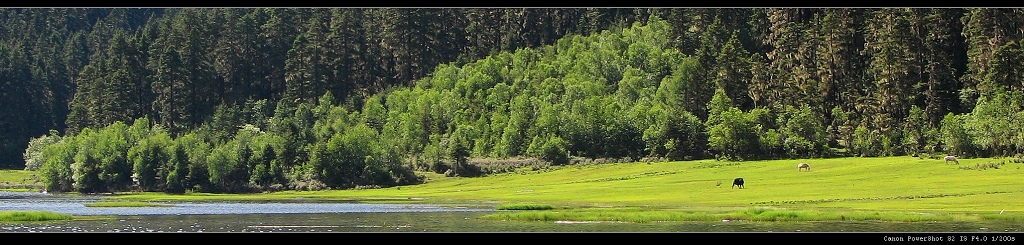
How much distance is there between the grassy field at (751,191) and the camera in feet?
252

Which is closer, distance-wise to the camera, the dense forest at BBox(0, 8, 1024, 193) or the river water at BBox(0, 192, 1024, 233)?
the river water at BBox(0, 192, 1024, 233)

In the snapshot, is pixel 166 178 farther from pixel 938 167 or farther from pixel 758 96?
pixel 938 167

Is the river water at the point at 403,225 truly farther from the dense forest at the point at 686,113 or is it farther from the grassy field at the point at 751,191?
the dense forest at the point at 686,113

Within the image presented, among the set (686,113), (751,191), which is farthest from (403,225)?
(686,113)

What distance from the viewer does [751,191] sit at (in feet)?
340

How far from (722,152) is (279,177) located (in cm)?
5225

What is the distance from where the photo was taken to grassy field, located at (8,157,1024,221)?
76812 millimetres

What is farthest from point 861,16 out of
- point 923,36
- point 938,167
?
point 938,167

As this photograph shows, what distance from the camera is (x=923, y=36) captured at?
6152 inches

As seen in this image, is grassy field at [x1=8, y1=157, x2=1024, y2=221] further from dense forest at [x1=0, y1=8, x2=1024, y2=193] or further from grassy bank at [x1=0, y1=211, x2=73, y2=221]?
grassy bank at [x1=0, y1=211, x2=73, y2=221]

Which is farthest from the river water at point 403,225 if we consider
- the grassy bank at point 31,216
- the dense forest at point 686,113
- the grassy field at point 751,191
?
the dense forest at point 686,113

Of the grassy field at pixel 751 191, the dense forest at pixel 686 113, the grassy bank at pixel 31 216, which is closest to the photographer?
the grassy field at pixel 751 191

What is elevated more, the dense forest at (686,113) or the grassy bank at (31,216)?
the dense forest at (686,113)

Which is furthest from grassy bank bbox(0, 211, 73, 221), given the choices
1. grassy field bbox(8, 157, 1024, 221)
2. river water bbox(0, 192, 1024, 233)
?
grassy field bbox(8, 157, 1024, 221)
